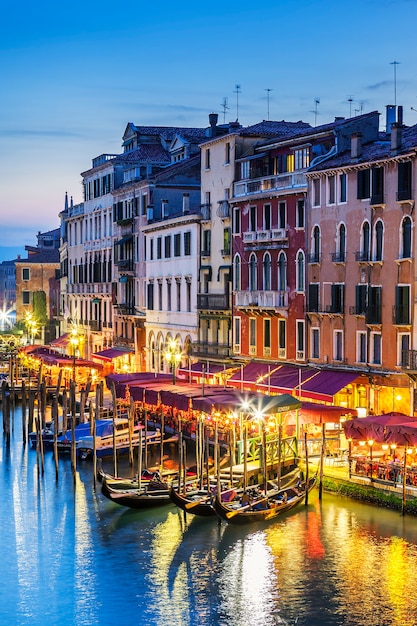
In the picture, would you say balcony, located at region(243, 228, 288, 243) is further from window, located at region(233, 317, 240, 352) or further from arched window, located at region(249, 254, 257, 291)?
window, located at region(233, 317, 240, 352)

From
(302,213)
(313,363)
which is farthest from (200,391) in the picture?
(302,213)

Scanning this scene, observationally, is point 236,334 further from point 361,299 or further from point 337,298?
point 361,299

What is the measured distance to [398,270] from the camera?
40.2 meters

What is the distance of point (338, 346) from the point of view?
43.6m

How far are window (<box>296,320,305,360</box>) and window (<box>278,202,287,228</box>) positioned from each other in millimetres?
3901

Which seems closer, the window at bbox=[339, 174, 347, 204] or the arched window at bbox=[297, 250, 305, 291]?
the window at bbox=[339, 174, 347, 204]

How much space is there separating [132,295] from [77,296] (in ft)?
49.9

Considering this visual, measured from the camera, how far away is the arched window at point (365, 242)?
41.7 metres

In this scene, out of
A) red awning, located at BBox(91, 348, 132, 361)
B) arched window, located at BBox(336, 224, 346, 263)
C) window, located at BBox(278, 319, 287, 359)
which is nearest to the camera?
arched window, located at BBox(336, 224, 346, 263)

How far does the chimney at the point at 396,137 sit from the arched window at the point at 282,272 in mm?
8569

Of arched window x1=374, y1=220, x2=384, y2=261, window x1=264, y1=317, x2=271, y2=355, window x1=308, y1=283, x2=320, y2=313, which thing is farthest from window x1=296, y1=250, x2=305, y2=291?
arched window x1=374, y1=220, x2=384, y2=261

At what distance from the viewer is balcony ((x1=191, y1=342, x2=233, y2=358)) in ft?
171

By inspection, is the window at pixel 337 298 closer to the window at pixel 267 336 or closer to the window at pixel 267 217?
the window at pixel 267 336

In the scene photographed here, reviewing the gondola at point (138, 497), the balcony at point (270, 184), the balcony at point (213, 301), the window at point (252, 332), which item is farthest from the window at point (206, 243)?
the gondola at point (138, 497)
